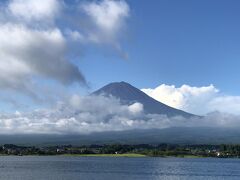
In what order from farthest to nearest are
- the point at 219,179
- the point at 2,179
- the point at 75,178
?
the point at 219,179
the point at 75,178
the point at 2,179

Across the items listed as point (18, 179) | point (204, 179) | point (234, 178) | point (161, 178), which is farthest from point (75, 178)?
point (234, 178)

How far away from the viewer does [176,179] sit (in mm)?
97312

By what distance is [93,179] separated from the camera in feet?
299

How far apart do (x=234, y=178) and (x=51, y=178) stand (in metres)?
37.0

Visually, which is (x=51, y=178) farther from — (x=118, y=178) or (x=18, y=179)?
(x=118, y=178)

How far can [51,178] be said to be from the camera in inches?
3602

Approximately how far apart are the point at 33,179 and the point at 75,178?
858cm

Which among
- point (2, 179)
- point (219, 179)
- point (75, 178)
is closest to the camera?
point (2, 179)

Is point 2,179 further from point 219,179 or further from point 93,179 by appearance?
point 219,179

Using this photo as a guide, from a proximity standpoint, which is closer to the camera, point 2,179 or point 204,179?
point 2,179

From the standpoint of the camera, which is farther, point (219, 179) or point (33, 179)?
point (219, 179)

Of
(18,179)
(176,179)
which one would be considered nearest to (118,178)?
(176,179)

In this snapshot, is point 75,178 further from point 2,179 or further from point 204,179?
point 204,179

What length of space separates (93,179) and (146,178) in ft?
39.1
